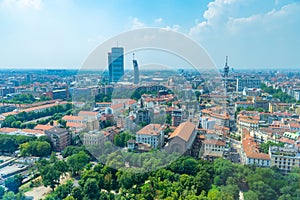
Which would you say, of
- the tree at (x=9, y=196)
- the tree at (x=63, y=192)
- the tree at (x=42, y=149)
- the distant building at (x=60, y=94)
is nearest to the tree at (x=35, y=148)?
the tree at (x=42, y=149)

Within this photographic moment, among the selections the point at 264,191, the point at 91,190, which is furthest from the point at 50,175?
the point at 264,191

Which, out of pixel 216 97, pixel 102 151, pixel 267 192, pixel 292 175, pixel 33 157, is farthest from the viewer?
pixel 216 97

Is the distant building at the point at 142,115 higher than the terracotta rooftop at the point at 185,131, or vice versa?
the distant building at the point at 142,115

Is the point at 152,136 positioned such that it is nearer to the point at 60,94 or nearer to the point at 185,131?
the point at 185,131

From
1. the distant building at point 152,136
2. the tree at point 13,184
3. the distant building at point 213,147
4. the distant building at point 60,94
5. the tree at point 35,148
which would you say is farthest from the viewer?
the distant building at point 60,94

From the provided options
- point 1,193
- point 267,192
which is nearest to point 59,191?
point 1,193

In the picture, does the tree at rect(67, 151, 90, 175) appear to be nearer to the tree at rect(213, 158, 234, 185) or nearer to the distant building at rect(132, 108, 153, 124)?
the distant building at rect(132, 108, 153, 124)

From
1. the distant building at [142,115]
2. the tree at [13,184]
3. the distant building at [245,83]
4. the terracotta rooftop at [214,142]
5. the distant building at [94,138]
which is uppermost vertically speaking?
the distant building at [245,83]

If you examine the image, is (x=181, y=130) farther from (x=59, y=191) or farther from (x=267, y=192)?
(x=59, y=191)

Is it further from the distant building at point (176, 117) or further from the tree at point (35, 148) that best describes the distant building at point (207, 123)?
the tree at point (35, 148)
